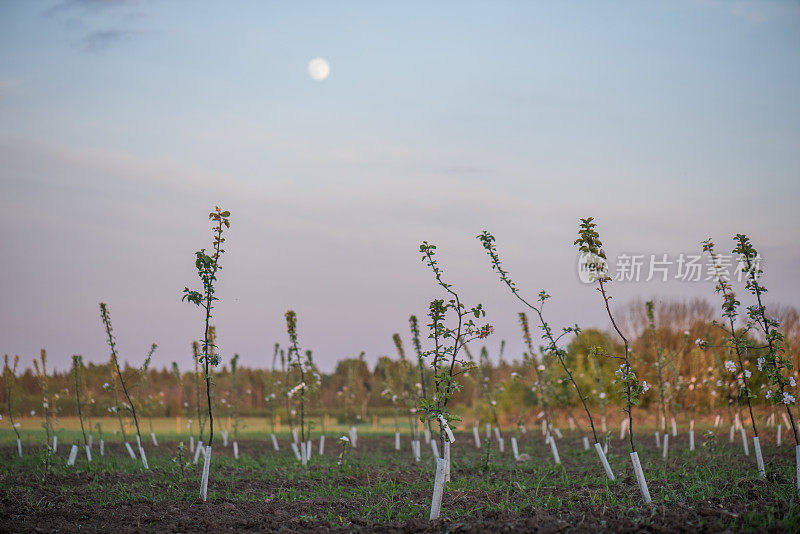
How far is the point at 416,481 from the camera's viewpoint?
9781mm

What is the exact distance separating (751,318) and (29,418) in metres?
25.3

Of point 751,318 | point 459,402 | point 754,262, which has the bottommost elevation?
point 459,402

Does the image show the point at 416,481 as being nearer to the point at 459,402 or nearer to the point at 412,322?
the point at 412,322

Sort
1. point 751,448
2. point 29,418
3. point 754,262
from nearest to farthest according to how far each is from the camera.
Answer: point 754,262, point 751,448, point 29,418

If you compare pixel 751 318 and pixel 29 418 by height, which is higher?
pixel 751 318

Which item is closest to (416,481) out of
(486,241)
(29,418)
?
(486,241)

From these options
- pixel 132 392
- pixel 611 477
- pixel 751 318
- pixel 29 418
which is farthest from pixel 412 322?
pixel 29 418

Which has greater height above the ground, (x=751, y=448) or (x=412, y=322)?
(x=412, y=322)

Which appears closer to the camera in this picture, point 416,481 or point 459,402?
point 416,481

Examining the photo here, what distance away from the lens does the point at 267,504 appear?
8445mm

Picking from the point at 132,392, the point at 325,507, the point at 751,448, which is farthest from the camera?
the point at 132,392

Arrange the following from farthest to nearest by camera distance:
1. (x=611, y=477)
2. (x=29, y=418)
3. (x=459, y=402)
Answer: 1. (x=459, y=402)
2. (x=29, y=418)
3. (x=611, y=477)

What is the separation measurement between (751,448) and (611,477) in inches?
273

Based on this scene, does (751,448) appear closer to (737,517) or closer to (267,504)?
(737,517)
